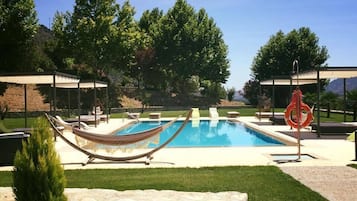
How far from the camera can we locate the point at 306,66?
33.2 m

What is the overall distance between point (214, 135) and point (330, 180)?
33.6ft

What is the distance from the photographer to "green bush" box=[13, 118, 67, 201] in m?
3.17

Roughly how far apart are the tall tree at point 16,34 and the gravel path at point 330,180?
20.4 meters

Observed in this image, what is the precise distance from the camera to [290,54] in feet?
110

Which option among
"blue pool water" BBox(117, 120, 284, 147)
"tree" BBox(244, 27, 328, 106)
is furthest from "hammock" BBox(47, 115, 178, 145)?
"tree" BBox(244, 27, 328, 106)

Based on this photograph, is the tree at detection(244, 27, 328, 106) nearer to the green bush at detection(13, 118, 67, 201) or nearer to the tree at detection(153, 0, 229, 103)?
the tree at detection(153, 0, 229, 103)

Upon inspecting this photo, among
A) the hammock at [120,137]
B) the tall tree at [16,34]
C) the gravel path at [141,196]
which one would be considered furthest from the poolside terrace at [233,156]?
the tall tree at [16,34]

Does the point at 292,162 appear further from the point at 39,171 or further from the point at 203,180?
the point at 39,171

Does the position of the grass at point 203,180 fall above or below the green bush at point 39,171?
below

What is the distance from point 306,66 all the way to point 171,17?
1409 centimetres

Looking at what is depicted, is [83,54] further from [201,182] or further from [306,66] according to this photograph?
[201,182]

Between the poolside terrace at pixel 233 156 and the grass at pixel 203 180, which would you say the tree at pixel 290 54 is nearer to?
the poolside terrace at pixel 233 156

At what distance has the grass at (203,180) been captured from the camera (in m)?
5.36

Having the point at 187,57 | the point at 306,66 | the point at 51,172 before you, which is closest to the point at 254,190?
the point at 51,172
